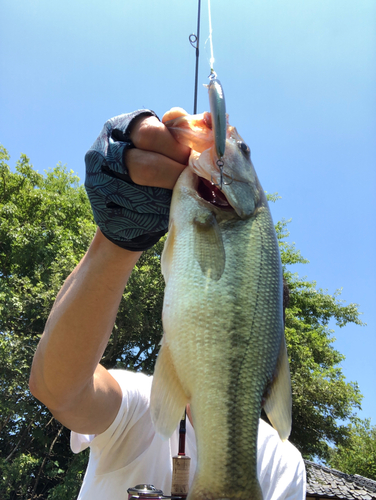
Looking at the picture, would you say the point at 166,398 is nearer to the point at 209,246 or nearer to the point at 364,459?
the point at 209,246

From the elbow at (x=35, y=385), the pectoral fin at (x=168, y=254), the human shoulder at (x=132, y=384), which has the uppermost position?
the pectoral fin at (x=168, y=254)

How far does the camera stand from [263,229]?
4.48ft

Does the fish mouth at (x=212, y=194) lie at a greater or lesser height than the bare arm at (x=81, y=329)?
greater

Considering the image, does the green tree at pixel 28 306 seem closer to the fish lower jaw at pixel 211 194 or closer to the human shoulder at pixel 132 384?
the human shoulder at pixel 132 384

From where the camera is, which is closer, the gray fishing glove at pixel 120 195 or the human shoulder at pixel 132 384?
the gray fishing glove at pixel 120 195

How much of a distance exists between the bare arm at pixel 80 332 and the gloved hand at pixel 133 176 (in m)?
0.12

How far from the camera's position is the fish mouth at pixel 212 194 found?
141cm

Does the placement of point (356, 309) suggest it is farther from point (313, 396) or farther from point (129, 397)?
point (129, 397)

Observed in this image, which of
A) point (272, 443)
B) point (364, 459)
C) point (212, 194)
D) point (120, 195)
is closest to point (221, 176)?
point (212, 194)

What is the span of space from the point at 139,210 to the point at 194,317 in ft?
1.91

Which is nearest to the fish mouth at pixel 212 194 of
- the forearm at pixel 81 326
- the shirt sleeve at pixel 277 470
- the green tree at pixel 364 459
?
the forearm at pixel 81 326

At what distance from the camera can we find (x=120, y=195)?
1482 millimetres

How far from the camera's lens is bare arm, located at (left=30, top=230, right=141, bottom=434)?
5.04 ft

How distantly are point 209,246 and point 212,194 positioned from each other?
312 mm
